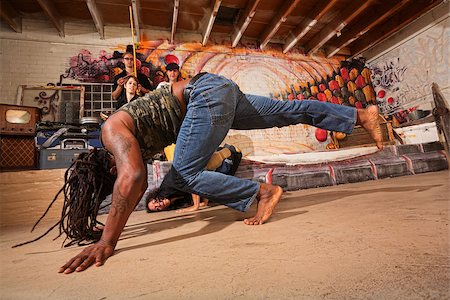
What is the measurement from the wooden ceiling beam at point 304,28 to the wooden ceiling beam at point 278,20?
0.67 m

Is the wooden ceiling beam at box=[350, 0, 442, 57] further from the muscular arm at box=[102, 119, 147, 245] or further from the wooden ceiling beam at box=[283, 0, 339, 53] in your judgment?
the muscular arm at box=[102, 119, 147, 245]

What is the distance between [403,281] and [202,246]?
72cm

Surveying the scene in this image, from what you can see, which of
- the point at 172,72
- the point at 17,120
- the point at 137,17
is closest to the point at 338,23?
the point at 172,72

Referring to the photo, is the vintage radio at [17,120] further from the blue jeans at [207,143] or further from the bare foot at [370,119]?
the bare foot at [370,119]

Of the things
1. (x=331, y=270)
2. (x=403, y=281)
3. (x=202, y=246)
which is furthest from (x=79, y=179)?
(x=403, y=281)

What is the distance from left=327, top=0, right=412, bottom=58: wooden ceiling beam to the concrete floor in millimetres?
6237

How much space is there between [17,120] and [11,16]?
2.93 meters

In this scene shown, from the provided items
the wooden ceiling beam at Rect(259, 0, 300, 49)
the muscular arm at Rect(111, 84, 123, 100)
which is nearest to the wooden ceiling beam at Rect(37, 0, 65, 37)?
the muscular arm at Rect(111, 84, 123, 100)

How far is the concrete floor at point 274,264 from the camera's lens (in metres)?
0.55

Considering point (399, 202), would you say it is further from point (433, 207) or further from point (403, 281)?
point (403, 281)

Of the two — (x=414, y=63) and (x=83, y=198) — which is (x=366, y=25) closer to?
(x=414, y=63)

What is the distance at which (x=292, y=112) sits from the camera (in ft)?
5.16

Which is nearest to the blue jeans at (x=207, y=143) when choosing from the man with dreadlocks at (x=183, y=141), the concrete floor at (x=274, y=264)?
the man with dreadlocks at (x=183, y=141)

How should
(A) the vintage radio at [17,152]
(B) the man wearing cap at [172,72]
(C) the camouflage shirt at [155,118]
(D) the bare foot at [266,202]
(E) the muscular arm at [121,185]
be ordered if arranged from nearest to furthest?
(E) the muscular arm at [121,185] < (C) the camouflage shirt at [155,118] < (D) the bare foot at [266,202] < (A) the vintage radio at [17,152] < (B) the man wearing cap at [172,72]
